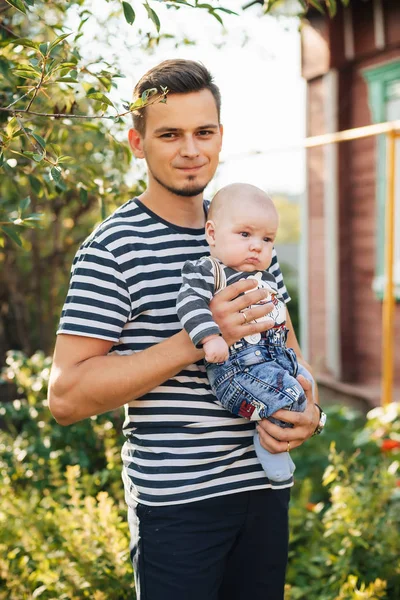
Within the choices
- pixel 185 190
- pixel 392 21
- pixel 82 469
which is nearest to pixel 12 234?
pixel 185 190

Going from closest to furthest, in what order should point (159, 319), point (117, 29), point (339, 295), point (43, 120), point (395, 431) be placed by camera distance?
1. point (159, 319)
2. point (43, 120)
3. point (117, 29)
4. point (395, 431)
5. point (339, 295)

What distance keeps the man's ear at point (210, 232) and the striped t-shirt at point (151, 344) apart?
73 millimetres

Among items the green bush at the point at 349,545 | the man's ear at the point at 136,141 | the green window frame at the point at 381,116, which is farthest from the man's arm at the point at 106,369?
the green window frame at the point at 381,116

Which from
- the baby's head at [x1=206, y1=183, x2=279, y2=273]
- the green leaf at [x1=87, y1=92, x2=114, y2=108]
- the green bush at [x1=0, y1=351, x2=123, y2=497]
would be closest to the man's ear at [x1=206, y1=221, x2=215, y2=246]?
the baby's head at [x1=206, y1=183, x2=279, y2=273]

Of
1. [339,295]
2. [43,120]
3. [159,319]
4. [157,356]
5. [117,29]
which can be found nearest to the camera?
[157,356]

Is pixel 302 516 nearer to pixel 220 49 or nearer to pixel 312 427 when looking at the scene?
pixel 312 427

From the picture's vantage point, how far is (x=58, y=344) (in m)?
1.90

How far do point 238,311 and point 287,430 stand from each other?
0.34m

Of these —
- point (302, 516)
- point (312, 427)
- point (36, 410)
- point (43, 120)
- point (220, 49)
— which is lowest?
point (302, 516)

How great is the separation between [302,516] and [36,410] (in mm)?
1392

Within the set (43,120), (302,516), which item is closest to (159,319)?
(43,120)

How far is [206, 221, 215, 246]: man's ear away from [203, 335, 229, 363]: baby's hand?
0.99 feet

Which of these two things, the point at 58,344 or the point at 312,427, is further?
the point at 312,427

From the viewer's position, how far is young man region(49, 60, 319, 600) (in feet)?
6.12
